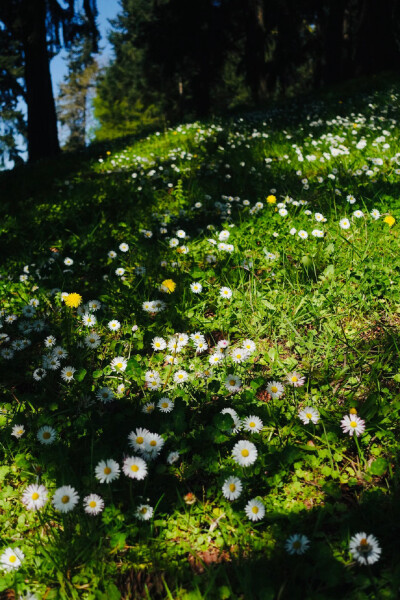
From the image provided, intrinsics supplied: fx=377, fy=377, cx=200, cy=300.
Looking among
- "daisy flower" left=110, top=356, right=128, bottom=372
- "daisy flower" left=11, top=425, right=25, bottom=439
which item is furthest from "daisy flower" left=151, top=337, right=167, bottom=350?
"daisy flower" left=11, top=425, right=25, bottom=439

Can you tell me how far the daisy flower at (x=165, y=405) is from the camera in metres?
1.68

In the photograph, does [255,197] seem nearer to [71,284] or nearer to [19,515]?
[71,284]

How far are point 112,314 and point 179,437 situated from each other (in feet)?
3.72

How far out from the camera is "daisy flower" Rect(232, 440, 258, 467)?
4.65 feet

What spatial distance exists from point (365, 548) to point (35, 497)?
109 cm

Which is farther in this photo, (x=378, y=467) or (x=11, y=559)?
(x=378, y=467)

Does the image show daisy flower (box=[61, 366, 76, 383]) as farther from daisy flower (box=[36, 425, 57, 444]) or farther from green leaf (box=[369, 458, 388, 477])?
green leaf (box=[369, 458, 388, 477])

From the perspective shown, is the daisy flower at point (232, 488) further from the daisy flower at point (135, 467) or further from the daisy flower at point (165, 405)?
the daisy flower at point (165, 405)

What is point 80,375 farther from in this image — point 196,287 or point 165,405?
point 196,287

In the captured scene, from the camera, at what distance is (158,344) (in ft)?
7.07

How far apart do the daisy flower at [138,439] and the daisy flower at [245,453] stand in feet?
1.15

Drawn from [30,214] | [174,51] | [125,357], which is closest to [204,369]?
[125,357]

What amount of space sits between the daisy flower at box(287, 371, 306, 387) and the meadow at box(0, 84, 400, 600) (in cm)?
1

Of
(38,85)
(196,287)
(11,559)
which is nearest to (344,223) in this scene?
(196,287)
